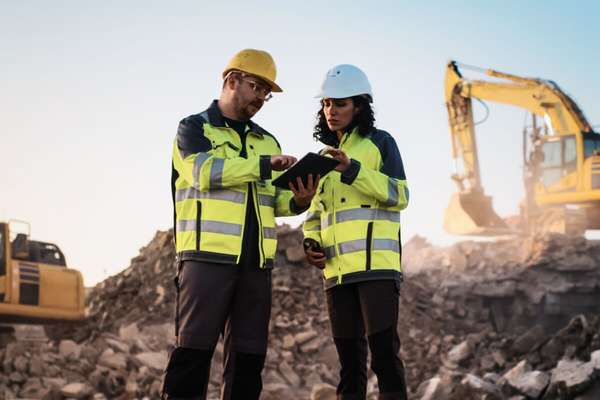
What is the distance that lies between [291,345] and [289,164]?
7.11 m

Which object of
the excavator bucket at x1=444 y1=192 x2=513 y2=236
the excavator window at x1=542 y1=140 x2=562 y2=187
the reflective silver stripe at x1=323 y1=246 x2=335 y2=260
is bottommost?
the reflective silver stripe at x1=323 y1=246 x2=335 y2=260

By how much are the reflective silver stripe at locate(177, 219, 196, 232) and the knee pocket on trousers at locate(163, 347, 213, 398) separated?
0.50m

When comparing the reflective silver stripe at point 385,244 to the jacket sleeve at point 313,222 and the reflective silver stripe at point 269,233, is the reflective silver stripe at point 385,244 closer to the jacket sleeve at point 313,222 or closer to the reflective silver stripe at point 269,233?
the jacket sleeve at point 313,222

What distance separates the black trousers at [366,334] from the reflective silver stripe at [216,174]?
32.6 inches

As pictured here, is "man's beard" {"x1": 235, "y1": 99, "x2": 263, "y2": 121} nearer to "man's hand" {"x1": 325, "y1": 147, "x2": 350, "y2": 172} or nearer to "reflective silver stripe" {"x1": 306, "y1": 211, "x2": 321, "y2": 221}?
"man's hand" {"x1": 325, "y1": 147, "x2": 350, "y2": 172}

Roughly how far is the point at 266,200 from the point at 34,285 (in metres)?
7.64

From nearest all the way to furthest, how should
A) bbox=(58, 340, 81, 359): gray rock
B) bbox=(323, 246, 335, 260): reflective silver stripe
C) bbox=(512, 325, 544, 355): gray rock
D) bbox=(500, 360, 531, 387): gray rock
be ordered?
bbox=(323, 246, 335, 260): reflective silver stripe
bbox=(500, 360, 531, 387): gray rock
bbox=(58, 340, 81, 359): gray rock
bbox=(512, 325, 544, 355): gray rock

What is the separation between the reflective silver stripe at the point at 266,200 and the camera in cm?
327

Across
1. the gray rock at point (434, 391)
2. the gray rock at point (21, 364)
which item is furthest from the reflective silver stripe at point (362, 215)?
the gray rock at point (21, 364)

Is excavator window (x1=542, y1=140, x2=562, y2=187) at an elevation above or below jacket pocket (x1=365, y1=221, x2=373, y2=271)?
above

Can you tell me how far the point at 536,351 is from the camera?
334 inches

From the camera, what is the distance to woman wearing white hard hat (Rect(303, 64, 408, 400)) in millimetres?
3369

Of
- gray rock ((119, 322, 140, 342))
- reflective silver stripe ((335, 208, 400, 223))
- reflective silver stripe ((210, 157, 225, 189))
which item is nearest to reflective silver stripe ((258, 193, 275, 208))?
reflective silver stripe ((210, 157, 225, 189))

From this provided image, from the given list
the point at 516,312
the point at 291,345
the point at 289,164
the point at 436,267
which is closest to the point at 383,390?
the point at 289,164
